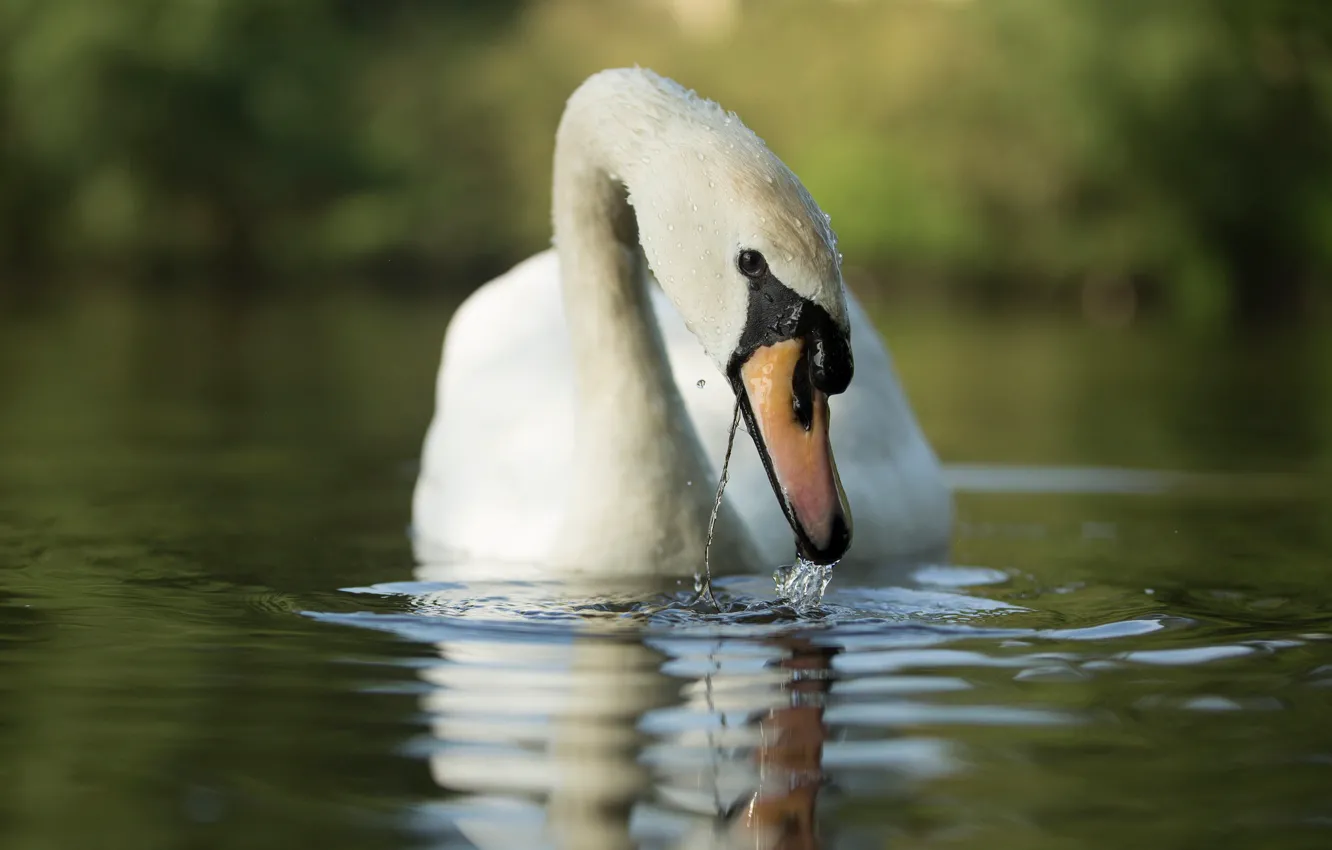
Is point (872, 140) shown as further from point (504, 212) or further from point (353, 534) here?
point (353, 534)

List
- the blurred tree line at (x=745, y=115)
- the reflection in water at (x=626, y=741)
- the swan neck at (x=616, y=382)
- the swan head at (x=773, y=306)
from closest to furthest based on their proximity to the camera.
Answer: the reflection in water at (x=626, y=741) < the swan head at (x=773, y=306) < the swan neck at (x=616, y=382) < the blurred tree line at (x=745, y=115)

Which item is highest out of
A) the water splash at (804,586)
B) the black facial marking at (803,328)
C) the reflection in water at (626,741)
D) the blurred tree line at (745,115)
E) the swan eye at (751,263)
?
the blurred tree line at (745,115)

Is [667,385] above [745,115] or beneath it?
beneath

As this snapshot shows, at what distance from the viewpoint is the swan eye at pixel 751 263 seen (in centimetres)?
388

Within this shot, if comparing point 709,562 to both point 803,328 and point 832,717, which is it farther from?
point 832,717

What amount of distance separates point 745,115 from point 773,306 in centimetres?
4000

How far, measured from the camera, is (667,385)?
513 centimetres

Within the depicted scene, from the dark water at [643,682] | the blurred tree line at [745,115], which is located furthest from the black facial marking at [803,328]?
the blurred tree line at [745,115]

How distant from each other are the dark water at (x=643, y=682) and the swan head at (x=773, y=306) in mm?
348

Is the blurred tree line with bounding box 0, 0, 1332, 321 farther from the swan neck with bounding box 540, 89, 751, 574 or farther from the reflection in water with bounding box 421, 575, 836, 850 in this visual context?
the reflection in water with bounding box 421, 575, 836, 850

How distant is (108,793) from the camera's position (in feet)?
9.59

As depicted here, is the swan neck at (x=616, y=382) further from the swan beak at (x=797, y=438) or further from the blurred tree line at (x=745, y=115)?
the blurred tree line at (x=745, y=115)

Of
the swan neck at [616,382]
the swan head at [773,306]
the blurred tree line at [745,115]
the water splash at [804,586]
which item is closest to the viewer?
the swan head at [773,306]

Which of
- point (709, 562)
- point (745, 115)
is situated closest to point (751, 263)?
point (709, 562)
